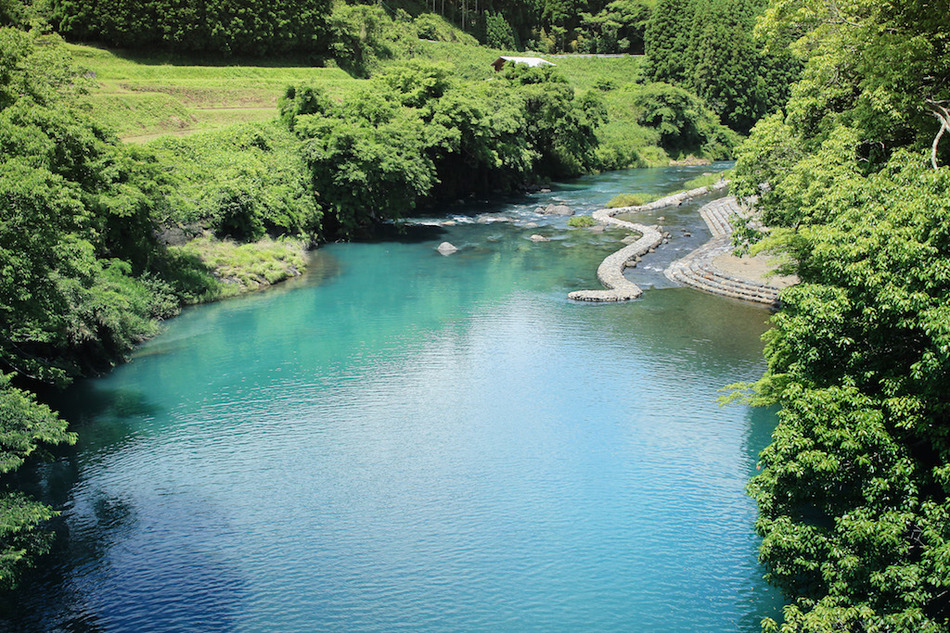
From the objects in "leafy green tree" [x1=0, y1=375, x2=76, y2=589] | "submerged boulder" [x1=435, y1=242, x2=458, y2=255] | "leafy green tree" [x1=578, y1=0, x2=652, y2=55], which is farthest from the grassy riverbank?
"leafy green tree" [x1=578, y1=0, x2=652, y2=55]

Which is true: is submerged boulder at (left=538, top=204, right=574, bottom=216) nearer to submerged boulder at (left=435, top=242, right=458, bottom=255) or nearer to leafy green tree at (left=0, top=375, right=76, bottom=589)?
submerged boulder at (left=435, top=242, right=458, bottom=255)

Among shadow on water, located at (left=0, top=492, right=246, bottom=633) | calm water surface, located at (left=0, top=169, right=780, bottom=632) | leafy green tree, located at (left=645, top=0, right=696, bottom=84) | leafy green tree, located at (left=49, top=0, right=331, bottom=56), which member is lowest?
shadow on water, located at (left=0, top=492, right=246, bottom=633)

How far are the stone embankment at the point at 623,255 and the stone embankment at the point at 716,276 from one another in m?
2.85

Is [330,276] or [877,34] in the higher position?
[877,34]

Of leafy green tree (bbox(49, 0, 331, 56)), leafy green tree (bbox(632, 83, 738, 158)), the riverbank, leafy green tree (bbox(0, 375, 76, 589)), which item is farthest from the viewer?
leafy green tree (bbox(632, 83, 738, 158))

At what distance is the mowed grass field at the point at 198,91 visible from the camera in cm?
5703

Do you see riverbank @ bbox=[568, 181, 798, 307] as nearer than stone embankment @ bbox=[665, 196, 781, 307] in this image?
No

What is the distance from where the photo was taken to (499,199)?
6875 centimetres

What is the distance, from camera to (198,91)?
218ft

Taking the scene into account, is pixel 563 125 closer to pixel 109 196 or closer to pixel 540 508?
pixel 109 196

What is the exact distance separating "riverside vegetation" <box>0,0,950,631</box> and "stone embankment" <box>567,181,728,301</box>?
1078 cm

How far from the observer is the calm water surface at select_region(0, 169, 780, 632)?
55.0ft

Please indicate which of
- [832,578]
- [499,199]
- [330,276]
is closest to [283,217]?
[330,276]

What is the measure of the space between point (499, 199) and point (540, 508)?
50758 mm
